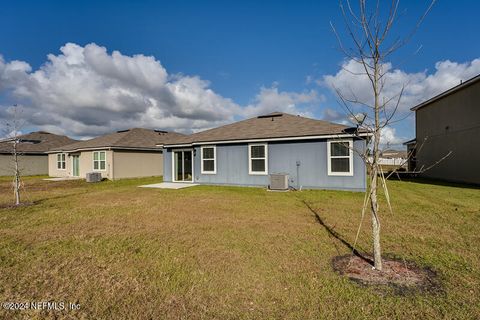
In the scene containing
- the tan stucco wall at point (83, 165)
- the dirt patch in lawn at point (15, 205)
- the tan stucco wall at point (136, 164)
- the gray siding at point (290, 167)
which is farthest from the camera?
the tan stucco wall at point (136, 164)

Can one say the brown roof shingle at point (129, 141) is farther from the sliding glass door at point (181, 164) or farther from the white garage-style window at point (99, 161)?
the sliding glass door at point (181, 164)

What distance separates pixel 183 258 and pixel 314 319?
2.44 meters

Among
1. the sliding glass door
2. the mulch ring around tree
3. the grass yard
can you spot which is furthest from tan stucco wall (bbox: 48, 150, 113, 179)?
the mulch ring around tree

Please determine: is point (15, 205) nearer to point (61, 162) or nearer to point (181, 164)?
point (181, 164)

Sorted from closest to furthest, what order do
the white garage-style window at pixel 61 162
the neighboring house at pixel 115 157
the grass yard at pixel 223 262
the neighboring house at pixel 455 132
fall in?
1. the grass yard at pixel 223 262
2. the neighboring house at pixel 455 132
3. the neighboring house at pixel 115 157
4. the white garage-style window at pixel 61 162

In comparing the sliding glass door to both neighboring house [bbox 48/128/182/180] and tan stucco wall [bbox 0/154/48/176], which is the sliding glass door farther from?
tan stucco wall [bbox 0/154/48/176]

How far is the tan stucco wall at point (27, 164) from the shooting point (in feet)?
92.3

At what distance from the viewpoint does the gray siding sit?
12.2 m

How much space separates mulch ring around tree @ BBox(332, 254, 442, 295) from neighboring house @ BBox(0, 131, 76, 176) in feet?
106

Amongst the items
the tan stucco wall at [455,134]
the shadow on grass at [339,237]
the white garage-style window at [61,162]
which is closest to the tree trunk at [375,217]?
the shadow on grass at [339,237]

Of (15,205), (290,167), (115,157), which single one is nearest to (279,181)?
(290,167)

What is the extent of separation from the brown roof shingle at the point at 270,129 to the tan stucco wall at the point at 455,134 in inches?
335

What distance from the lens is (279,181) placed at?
12750 millimetres

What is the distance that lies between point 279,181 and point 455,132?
1280cm
